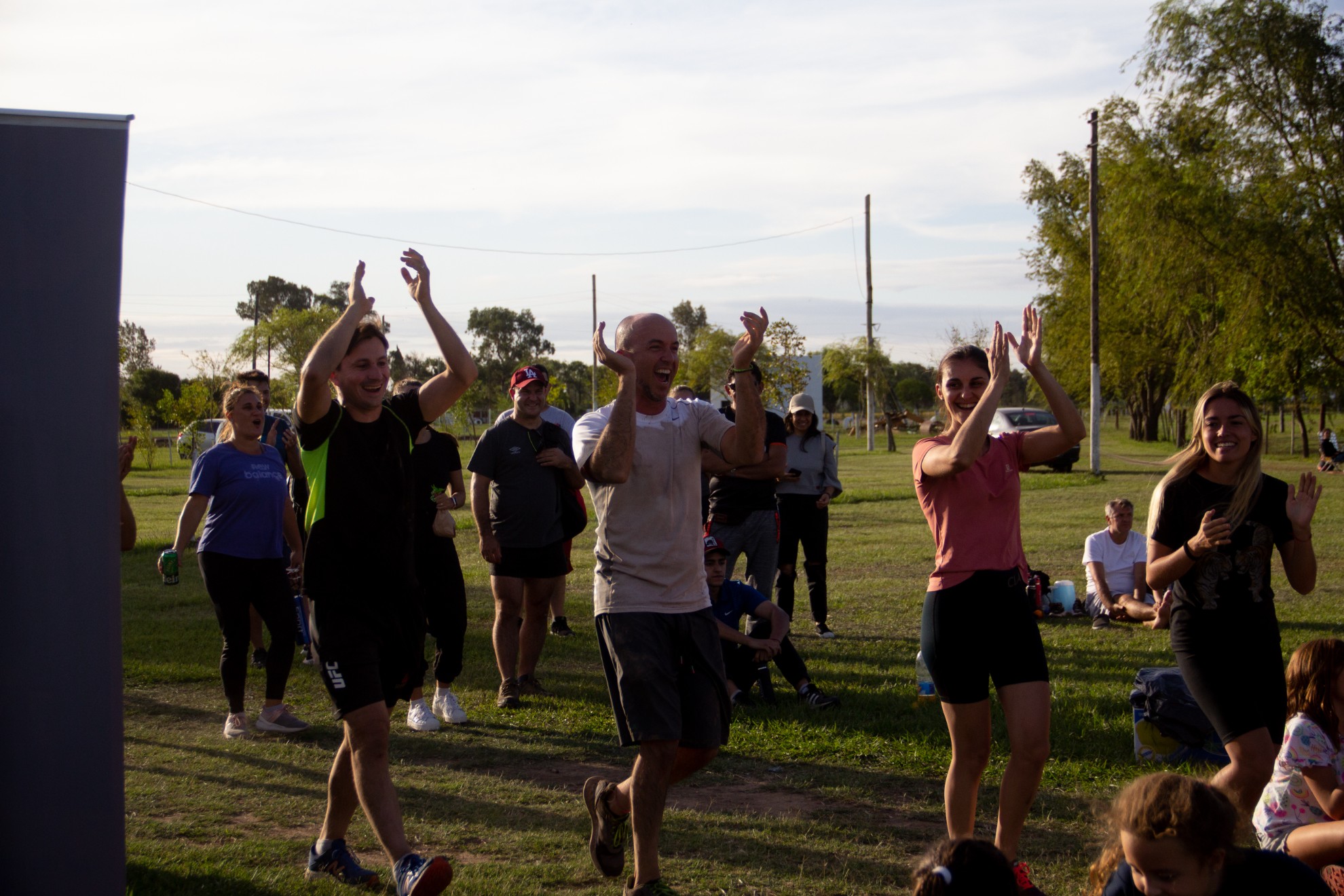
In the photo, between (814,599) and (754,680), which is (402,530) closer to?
(754,680)

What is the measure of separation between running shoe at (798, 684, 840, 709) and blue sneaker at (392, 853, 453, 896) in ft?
12.2

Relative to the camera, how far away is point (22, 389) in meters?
3.14

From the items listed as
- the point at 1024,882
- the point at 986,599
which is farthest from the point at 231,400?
the point at 1024,882

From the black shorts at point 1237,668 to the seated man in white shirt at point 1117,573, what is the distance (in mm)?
5994

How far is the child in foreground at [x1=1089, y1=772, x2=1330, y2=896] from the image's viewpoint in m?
2.60

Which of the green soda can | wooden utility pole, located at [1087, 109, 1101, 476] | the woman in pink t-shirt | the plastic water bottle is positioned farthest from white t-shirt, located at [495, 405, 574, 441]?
wooden utility pole, located at [1087, 109, 1101, 476]

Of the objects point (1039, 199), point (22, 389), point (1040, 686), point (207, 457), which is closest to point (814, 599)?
point (207, 457)

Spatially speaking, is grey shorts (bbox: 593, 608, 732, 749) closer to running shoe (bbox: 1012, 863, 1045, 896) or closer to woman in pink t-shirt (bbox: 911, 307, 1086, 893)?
woman in pink t-shirt (bbox: 911, 307, 1086, 893)

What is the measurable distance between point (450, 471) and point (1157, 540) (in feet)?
15.5

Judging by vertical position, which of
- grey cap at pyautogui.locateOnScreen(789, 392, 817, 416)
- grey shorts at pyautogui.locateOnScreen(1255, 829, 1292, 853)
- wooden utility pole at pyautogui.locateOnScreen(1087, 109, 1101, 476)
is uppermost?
wooden utility pole at pyautogui.locateOnScreen(1087, 109, 1101, 476)

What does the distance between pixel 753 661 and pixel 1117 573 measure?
16.2 ft

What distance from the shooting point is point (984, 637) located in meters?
4.05

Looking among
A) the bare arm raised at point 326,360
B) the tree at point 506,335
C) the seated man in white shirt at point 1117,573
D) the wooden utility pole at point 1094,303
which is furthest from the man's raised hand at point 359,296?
the tree at point 506,335

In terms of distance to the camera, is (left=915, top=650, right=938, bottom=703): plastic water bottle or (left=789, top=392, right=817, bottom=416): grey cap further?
(left=789, top=392, right=817, bottom=416): grey cap
